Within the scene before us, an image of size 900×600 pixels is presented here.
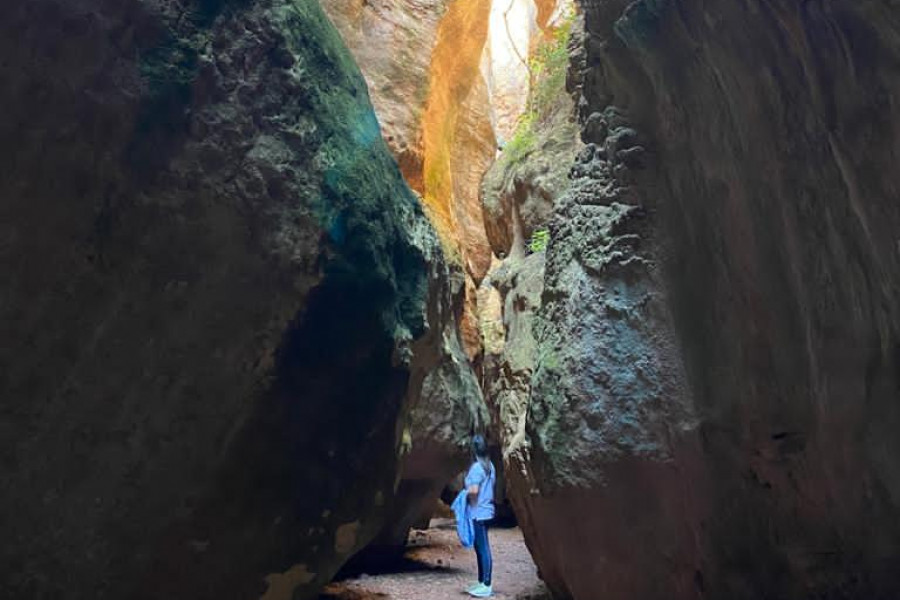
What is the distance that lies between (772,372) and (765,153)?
132 cm

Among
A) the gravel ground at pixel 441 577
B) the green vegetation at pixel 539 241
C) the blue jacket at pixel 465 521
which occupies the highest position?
the green vegetation at pixel 539 241

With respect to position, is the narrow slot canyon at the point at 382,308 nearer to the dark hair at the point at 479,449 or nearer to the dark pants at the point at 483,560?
the dark pants at the point at 483,560

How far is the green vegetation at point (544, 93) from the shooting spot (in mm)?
11041

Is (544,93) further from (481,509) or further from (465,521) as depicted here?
(465,521)

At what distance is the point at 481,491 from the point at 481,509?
0.68 ft

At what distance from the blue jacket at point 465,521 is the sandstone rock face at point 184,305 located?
181 inches

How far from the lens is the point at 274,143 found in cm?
364

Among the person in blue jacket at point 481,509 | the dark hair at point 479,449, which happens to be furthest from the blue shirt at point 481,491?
the dark hair at point 479,449

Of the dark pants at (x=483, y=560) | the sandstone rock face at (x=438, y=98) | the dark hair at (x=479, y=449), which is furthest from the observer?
the sandstone rock face at (x=438, y=98)

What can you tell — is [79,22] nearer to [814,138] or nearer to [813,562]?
[814,138]

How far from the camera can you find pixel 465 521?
8523mm

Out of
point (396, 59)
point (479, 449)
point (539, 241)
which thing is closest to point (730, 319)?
point (479, 449)

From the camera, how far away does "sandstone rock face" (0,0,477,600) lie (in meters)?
3.08

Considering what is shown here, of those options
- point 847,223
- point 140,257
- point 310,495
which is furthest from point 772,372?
point 140,257
